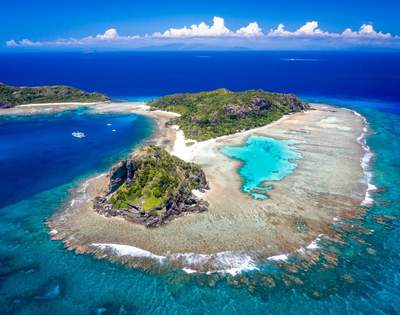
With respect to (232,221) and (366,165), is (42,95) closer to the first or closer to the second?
(232,221)

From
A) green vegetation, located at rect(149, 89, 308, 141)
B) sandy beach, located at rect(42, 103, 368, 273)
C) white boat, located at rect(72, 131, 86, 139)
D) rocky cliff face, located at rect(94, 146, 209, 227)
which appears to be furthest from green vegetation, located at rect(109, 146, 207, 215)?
white boat, located at rect(72, 131, 86, 139)

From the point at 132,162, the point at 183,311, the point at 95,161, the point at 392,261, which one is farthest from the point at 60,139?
the point at 392,261

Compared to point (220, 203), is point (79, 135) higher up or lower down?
lower down

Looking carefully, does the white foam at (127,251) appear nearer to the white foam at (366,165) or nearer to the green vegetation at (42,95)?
the white foam at (366,165)

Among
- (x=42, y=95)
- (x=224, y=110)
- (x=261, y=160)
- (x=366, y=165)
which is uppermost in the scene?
(x=366, y=165)

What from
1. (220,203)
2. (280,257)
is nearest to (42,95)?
(220,203)

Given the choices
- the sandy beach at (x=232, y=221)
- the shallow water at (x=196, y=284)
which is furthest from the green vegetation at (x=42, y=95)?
the shallow water at (x=196, y=284)
